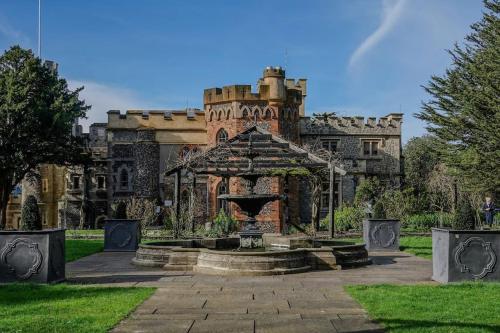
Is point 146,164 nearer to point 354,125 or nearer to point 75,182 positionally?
point 75,182

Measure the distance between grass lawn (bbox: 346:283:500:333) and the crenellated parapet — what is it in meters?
32.3

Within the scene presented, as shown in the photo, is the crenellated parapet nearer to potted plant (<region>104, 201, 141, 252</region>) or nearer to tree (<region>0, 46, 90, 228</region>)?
tree (<region>0, 46, 90, 228</region>)

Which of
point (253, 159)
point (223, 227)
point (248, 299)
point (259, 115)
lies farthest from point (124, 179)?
point (248, 299)

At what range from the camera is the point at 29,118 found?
33062mm

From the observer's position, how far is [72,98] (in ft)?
116

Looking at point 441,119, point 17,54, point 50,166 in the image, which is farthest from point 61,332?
point 50,166

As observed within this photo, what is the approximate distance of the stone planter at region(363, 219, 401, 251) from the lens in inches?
738

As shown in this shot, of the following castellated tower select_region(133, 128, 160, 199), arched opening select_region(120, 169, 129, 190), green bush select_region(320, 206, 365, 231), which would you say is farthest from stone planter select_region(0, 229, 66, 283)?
arched opening select_region(120, 169, 129, 190)

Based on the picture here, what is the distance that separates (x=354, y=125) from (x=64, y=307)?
36.4m

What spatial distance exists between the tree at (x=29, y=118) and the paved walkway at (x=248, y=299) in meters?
21.1

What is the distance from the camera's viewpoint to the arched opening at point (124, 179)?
134 feet

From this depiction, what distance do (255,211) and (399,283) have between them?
5.36 m

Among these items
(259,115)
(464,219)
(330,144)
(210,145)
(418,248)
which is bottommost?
(418,248)

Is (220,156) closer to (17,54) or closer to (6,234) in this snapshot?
(6,234)
